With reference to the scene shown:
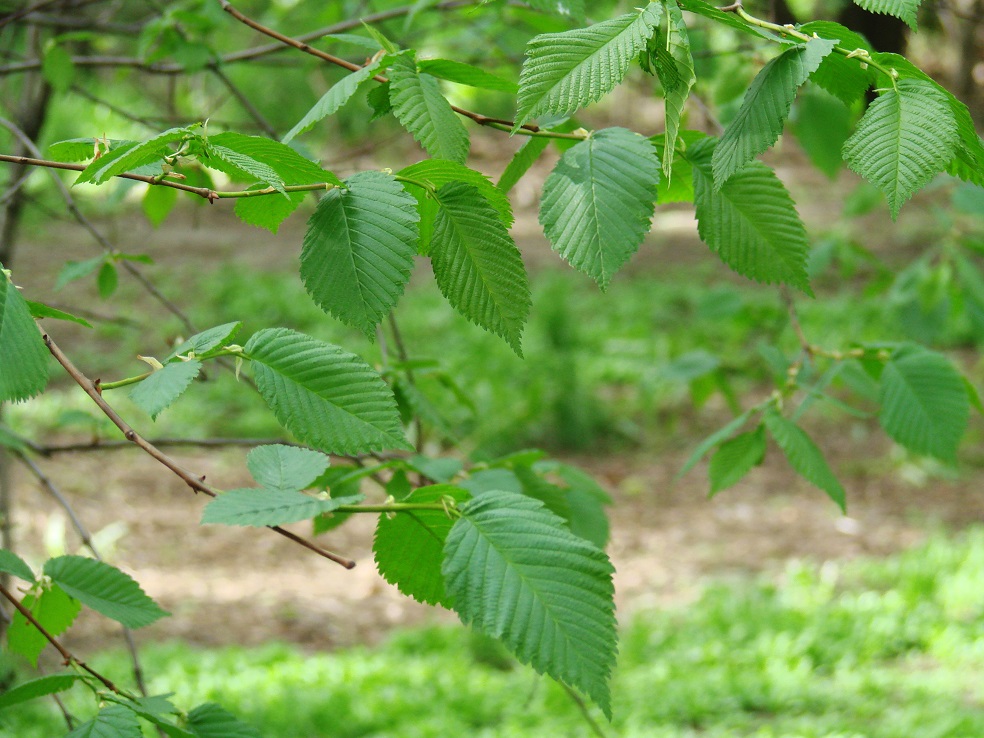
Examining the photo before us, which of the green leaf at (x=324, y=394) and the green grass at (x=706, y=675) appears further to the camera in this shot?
the green grass at (x=706, y=675)

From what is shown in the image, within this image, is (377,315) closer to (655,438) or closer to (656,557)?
(656,557)

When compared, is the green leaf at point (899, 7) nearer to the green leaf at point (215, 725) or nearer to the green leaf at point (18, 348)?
the green leaf at point (18, 348)

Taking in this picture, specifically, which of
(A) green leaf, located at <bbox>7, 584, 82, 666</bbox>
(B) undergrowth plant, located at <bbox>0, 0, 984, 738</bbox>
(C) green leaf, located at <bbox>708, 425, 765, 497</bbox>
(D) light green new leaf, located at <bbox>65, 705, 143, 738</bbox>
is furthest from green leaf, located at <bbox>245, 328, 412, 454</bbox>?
(C) green leaf, located at <bbox>708, 425, 765, 497</bbox>

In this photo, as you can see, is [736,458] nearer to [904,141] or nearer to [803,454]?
[803,454]

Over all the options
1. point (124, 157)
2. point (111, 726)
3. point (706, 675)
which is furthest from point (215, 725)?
point (706, 675)

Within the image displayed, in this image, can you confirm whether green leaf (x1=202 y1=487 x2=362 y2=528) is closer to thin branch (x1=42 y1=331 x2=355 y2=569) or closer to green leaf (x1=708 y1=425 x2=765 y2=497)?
thin branch (x1=42 y1=331 x2=355 y2=569)

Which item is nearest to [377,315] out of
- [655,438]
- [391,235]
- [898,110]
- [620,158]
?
[391,235]

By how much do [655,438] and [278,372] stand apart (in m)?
5.33

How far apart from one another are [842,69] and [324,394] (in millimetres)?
426

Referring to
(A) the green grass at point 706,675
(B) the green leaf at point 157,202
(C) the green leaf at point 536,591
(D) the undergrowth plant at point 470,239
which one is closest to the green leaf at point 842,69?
(D) the undergrowth plant at point 470,239

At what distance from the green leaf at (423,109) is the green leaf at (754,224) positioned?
0.19 m

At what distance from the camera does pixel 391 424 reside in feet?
2.08

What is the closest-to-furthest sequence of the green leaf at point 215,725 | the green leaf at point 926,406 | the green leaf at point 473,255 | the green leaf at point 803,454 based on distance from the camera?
the green leaf at point 473,255 < the green leaf at point 215,725 < the green leaf at point 803,454 < the green leaf at point 926,406

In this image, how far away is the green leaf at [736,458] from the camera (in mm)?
1231
